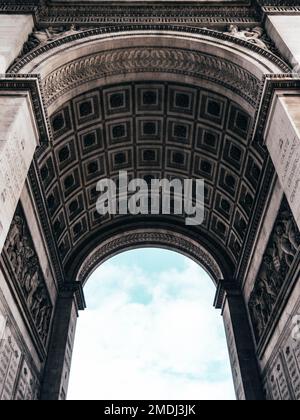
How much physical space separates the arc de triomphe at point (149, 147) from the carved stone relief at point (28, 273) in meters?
0.09

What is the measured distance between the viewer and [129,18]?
15.1m

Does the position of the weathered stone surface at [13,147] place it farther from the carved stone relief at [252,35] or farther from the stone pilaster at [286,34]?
the stone pilaster at [286,34]

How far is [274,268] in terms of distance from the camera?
13.3 meters

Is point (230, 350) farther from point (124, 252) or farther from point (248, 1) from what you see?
point (248, 1)

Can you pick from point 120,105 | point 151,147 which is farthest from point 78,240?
point 120,105

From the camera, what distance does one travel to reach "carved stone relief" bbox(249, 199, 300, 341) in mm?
11820

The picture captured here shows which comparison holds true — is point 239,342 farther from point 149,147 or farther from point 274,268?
point 149,147

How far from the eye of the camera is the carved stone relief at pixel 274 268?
11.8 meters

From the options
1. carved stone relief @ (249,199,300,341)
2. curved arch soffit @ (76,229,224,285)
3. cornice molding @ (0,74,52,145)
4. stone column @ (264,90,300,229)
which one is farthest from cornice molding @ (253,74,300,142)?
curved arch soffit @ (76,229,224,285)

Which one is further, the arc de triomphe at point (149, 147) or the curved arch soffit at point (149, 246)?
the curved arch soffit at point (149, 246)

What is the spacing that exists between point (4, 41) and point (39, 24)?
281 cm
